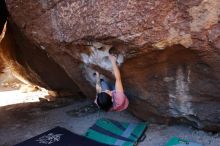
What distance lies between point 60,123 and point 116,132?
93 cm

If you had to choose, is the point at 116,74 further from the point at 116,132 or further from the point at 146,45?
the point at 116,132

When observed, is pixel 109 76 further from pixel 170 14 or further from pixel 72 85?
pixel 72 85

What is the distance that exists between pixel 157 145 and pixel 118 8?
1.64 m

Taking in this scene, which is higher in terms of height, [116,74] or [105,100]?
[116,74]

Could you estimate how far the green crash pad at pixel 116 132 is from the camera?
4.27 metres

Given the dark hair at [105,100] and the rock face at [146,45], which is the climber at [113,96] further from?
the rock face at [146,45]

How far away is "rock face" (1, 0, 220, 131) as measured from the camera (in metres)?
3.38

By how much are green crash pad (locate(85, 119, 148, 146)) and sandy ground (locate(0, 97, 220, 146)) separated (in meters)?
0.10

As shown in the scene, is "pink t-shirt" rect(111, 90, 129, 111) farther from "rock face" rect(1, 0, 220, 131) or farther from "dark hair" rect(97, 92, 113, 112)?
"rock face" rect(1, 0, 220, 131)

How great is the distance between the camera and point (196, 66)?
3699 mm

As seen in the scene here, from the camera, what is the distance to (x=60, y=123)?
4.99 metres

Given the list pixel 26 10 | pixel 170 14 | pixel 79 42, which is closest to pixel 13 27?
pixel 26 10

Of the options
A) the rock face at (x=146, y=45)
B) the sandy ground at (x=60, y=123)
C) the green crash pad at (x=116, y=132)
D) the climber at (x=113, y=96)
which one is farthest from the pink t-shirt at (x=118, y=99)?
the sandy ground at (x=60, y=123)

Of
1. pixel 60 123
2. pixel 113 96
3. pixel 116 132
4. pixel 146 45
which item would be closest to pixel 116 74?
pixel 113 96
